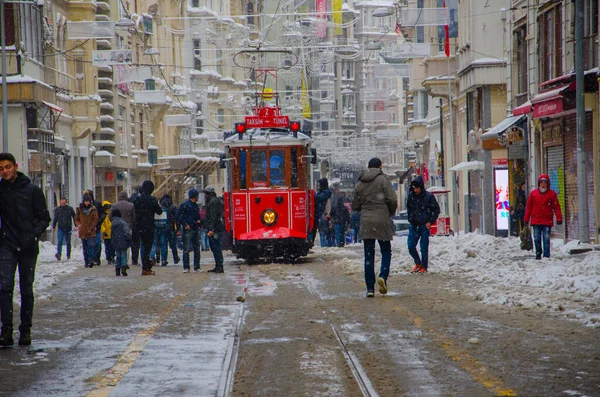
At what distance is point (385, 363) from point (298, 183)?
57.3 feet

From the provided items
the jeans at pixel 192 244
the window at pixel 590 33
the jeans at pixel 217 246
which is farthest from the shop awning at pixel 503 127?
the jeans at pixel 217 246

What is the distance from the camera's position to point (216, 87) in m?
81.6

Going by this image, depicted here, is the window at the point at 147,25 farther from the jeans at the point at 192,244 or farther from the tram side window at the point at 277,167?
the jeans at the point at 192,244

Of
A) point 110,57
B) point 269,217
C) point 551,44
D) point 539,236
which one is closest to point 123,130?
point 110,57

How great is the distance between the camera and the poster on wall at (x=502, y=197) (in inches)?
1474

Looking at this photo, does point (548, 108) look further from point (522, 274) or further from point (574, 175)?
point (522, 274)

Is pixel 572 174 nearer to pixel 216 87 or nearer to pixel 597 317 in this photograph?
pixel 597 317

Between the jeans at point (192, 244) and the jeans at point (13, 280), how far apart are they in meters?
12.8

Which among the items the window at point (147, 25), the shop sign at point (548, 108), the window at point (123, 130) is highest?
the window at point (147, 25)

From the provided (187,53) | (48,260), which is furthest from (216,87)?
(48,260)

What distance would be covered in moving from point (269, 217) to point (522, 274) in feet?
29.7

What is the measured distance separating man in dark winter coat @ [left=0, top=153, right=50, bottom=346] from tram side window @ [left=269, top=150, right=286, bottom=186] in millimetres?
15782

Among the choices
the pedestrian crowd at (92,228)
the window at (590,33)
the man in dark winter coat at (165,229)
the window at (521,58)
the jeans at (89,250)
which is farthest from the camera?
the window at (521,58)

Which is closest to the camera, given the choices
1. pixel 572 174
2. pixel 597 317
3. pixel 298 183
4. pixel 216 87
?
pixel 597 317
